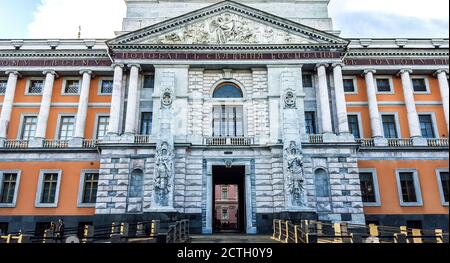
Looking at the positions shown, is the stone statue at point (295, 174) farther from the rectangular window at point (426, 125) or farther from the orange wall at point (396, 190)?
the rectangular window at point (426, 125)

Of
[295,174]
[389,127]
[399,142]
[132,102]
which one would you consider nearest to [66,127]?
[132,102]

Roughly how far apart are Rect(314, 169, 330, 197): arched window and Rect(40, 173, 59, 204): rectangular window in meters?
22.8

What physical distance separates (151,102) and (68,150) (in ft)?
28.3

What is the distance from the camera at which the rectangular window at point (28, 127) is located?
30781 mm

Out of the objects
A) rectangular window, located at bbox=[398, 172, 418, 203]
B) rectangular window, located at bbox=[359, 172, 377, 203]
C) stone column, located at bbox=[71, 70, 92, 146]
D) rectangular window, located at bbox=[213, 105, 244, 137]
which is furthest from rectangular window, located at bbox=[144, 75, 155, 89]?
rectangular window, located at bbox=[398, 172, 418, 203]

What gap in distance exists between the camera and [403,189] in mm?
28750

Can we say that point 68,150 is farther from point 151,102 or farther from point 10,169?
point 151,102

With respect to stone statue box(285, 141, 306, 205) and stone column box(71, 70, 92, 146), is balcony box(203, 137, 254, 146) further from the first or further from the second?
stone column box(71, 70, 92, 146)

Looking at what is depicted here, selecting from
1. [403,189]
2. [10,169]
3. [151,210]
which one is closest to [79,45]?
[10,169]

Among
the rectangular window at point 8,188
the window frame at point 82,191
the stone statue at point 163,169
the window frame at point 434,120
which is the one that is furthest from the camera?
the window frame at point 434,120

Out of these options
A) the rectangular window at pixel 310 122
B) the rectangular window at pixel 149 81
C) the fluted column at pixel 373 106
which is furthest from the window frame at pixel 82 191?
the fluted column at pixel 373 106

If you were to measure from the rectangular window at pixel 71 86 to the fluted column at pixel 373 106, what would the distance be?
29110mm

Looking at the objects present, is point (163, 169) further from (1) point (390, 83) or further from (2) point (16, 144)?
(1) point (390, 83)

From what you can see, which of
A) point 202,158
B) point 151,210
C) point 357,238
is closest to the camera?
point 357,238
